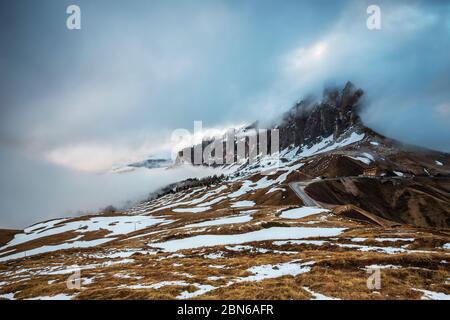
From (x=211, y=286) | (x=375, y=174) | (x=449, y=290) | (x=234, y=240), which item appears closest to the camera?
(x=449, y=290)

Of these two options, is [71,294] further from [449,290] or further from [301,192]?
[301,192]

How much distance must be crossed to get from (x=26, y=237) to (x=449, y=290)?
165443 mm

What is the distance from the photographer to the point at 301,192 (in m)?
137

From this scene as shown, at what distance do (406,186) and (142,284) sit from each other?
7474 inches

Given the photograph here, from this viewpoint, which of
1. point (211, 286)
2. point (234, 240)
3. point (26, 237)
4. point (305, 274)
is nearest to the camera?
point (211, 286)

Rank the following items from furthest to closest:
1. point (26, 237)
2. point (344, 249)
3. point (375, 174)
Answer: point (375, 174) < point (26, 237) < point (344, 249)
